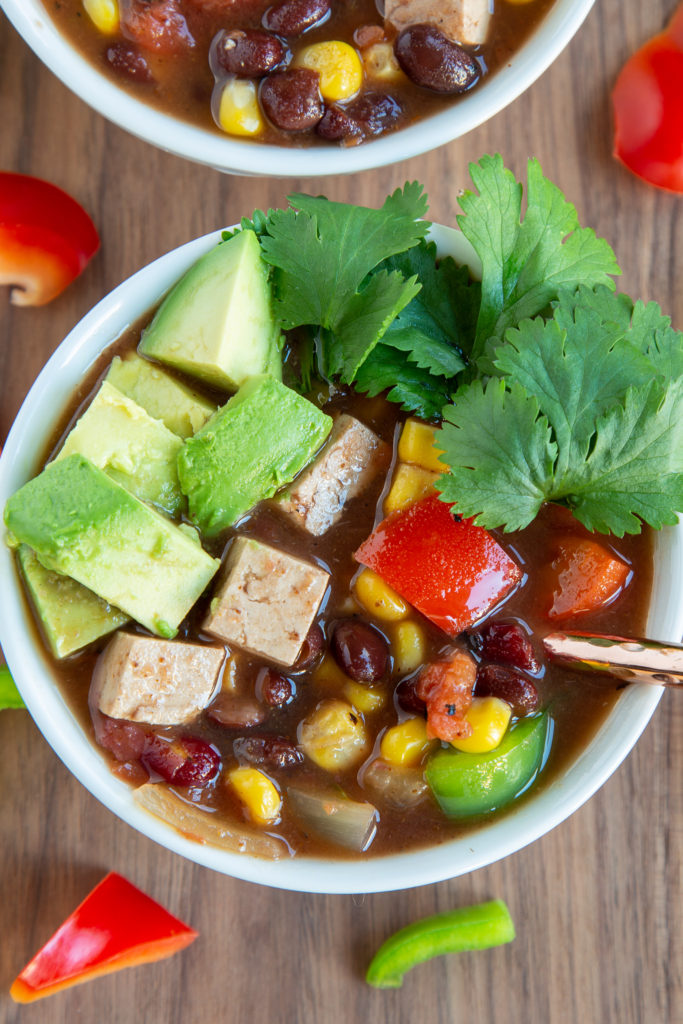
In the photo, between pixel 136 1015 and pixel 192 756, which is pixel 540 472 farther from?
pixel 136 1015

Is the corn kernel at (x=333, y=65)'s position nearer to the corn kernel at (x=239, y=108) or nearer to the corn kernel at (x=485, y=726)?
the corn kernel at (x=239, y=108)

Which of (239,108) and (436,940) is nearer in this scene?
(239,108)

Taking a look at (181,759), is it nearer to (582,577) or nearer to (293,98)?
(582,577)

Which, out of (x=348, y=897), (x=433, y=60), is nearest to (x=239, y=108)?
(x=433, y=60)

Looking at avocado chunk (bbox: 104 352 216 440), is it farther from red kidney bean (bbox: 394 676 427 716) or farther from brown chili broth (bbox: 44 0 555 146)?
red kidney bean (bbox: 394 676 427 716)

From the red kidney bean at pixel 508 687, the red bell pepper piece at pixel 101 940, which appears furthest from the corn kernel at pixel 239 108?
the red bell pepper piece at pixel 101 940

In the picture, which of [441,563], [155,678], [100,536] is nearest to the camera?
[100,536]

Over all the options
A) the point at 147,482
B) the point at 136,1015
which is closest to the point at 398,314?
the point at 147,482
